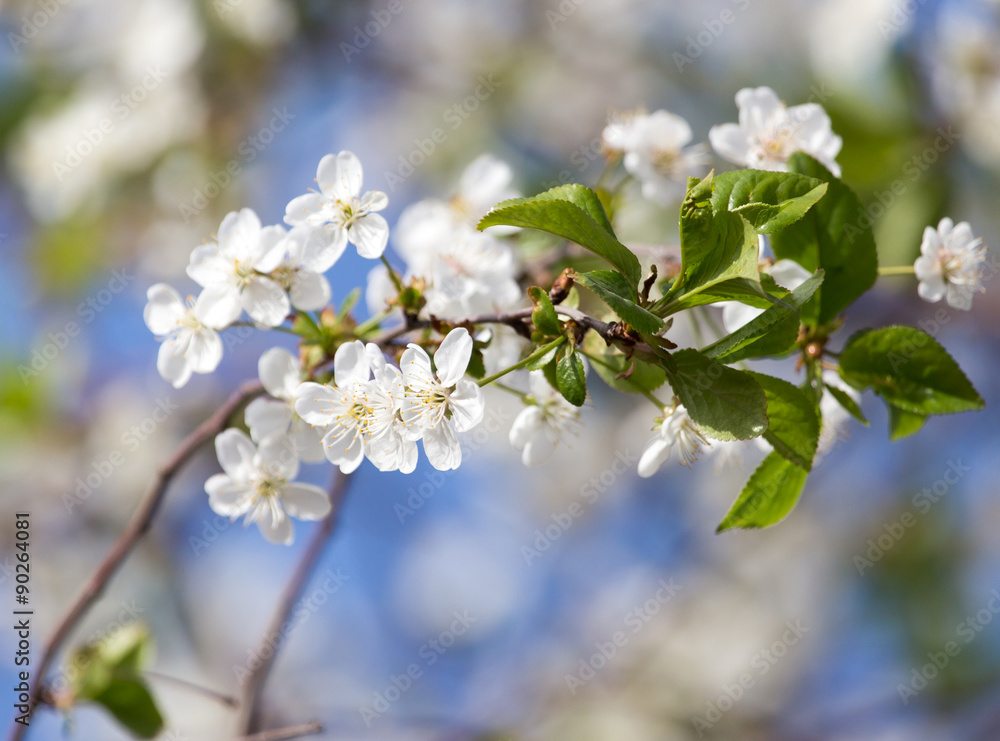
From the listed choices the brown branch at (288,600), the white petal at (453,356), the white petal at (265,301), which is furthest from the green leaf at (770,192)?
the brown branch at (288,600)

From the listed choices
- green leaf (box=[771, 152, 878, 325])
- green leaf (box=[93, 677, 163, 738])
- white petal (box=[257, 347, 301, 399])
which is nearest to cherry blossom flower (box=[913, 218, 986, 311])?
green leaf (box=[771, 152, 878, 325])

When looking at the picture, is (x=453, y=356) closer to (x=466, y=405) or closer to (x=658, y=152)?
(x=466, y=405)

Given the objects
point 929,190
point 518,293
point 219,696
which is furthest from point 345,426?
point 929,190

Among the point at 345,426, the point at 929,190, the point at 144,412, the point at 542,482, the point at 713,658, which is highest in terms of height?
the point at 345,426

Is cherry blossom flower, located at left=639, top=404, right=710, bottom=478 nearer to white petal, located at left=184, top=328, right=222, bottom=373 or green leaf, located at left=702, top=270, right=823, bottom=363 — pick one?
green leaf, located at left=702, top=270, right=823, bottom=363

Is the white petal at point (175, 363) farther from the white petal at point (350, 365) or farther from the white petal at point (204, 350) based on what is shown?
the white petal at point (350, 365)

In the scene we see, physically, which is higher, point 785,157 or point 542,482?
point 785,157

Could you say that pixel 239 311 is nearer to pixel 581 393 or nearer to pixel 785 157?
pixel 581 393
